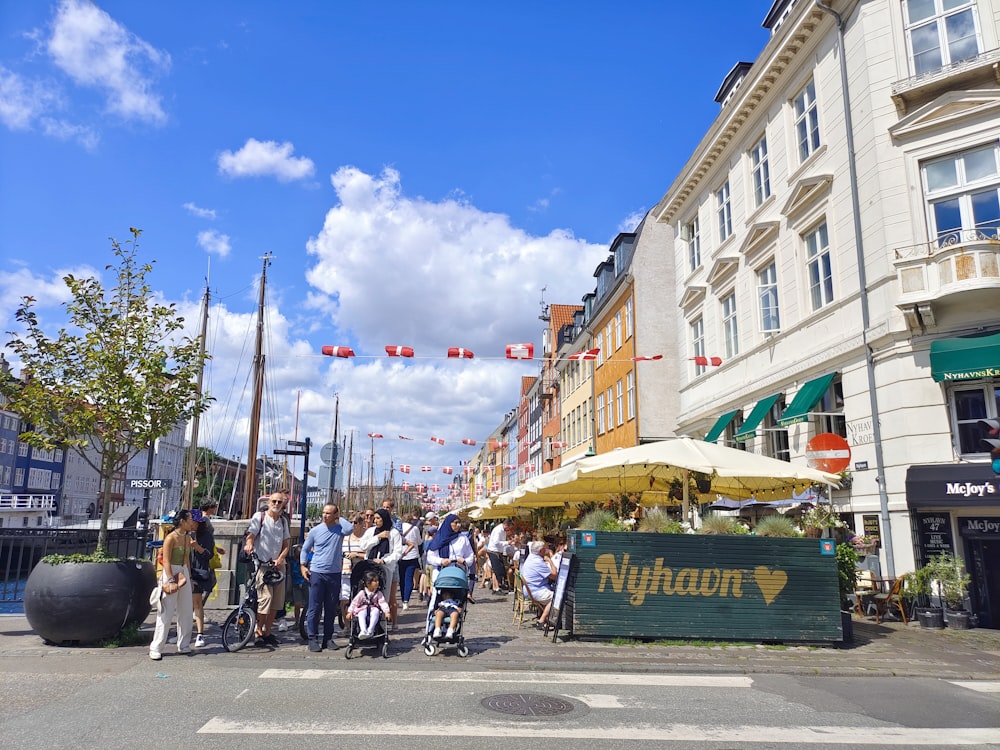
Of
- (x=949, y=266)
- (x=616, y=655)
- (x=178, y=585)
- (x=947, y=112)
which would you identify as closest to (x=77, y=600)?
(x=178, y=585)

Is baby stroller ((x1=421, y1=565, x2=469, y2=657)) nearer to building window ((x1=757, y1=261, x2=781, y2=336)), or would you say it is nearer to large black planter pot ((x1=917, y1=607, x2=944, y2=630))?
large black planter pot ((x1=917, y1=607, x2=944, y2=630))

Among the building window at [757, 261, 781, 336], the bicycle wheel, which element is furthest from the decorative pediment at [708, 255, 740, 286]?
the bicycle wheel

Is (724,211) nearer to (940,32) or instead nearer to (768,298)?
(768,298)

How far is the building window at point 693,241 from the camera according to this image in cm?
2622

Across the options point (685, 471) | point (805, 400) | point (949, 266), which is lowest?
point (685, 471)

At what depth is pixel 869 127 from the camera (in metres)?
15.5

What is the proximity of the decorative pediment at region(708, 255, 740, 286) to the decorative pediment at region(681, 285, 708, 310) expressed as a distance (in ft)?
2.66

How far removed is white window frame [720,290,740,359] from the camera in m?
22.6

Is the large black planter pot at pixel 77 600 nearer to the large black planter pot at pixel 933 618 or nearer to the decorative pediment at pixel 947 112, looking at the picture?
the large black planter pot at pixel 933 618

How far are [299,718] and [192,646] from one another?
399 cm

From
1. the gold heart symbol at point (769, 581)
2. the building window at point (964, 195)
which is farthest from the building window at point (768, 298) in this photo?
the gold heart symbol at point (769, 581)

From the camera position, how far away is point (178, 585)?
28.8ft

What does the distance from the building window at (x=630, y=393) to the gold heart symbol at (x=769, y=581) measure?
66.7 feet

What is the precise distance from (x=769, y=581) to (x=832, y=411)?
25.4ft
